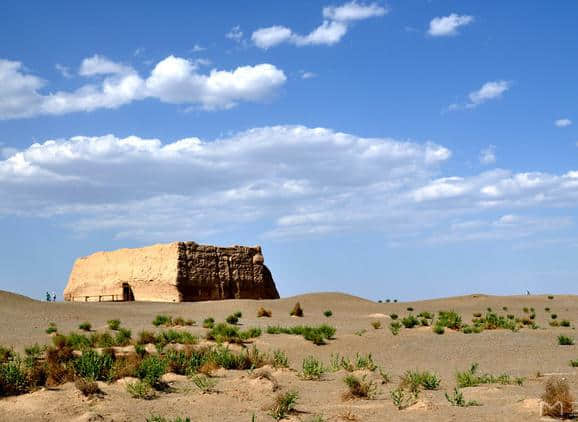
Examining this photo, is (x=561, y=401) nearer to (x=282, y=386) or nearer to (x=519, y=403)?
(x=519, y=403)

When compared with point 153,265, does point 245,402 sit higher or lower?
lower

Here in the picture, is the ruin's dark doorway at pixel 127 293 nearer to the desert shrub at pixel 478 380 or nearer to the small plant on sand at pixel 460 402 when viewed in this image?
the desert shrub at pixel 478 380

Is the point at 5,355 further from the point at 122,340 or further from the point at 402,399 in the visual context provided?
the point at 402,399

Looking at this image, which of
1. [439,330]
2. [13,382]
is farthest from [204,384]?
[439,330]

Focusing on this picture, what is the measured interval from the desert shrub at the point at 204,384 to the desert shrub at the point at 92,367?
1.97 meters

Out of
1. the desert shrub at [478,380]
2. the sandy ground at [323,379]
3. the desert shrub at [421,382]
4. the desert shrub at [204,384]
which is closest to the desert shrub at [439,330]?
the sandy ground at [323,379]

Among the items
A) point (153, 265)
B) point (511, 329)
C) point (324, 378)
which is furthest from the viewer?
point (153, 265)

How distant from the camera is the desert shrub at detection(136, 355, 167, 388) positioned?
547 inches

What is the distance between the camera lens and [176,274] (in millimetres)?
46031

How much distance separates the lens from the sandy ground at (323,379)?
1164 cm

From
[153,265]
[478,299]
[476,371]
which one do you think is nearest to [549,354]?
[476,371]

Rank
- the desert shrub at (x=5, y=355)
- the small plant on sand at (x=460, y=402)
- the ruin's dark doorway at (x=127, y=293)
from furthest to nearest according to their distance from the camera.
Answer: the ruin's dark doorway at (x=127, y=293)
the desert shrub at (x=5, y=355)
the small plant on sand at (x=460, y=402)

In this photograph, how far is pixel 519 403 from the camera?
37.9ft

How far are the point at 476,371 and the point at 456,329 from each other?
11.3m
